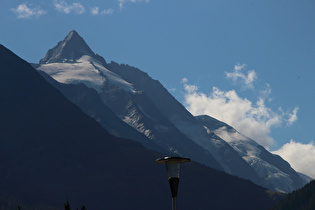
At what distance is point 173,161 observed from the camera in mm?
21062

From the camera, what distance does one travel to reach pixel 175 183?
70.1ft

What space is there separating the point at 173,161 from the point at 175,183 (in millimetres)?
932
